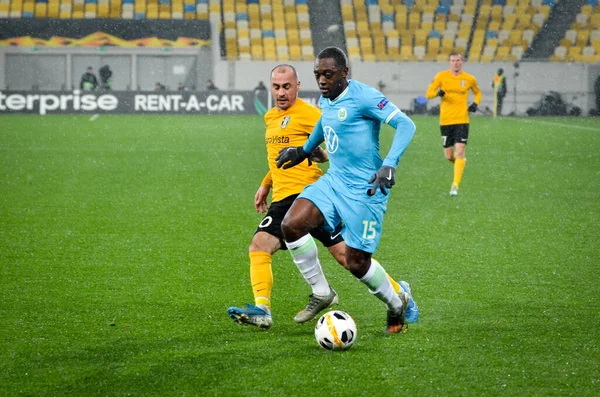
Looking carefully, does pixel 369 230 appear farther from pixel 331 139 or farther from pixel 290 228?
pixel 331 139

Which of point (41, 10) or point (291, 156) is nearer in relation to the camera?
point (291, 156)

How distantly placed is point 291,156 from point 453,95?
8.69m

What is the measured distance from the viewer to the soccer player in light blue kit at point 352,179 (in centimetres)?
540

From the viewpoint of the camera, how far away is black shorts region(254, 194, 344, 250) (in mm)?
5957

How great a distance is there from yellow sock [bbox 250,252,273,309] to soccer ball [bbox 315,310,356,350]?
634mm

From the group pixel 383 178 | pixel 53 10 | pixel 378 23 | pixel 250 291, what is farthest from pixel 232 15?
pixel 383 178

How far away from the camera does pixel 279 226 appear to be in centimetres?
604

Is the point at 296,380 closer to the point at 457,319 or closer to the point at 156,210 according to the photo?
the point at 457,319

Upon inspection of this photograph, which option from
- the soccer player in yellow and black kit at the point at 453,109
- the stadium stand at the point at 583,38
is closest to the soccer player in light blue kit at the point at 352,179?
the soccer player in yellow and black kit at the point at 453,109

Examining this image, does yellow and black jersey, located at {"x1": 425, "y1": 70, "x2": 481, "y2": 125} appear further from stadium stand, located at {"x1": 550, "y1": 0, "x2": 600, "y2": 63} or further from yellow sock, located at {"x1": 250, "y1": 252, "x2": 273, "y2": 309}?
stadium stand, located at {"x1": 550, "y1": 0, "x2": 600, "y2": 63}

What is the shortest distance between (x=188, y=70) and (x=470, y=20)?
12214 millimetres

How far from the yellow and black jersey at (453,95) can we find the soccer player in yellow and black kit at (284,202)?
7.58 meters

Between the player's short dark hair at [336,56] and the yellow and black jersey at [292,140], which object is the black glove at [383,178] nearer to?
the player's short dark hair at [336,56]

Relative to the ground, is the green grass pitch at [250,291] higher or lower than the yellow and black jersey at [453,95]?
lower
